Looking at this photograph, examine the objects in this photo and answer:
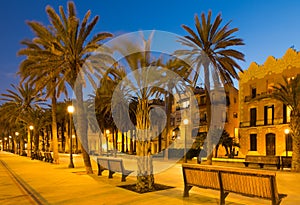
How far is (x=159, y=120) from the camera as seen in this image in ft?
132

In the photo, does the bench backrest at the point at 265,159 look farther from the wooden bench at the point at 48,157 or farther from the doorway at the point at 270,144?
the wooden bench at the point at 48,157

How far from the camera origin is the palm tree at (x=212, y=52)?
21.4 meters

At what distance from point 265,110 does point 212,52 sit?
18303 millimetres

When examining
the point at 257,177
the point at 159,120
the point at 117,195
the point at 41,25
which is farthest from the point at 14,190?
the point at 159,120

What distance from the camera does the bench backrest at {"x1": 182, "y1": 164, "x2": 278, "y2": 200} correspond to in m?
7.31

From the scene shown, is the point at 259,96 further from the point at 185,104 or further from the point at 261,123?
the point at 185,104

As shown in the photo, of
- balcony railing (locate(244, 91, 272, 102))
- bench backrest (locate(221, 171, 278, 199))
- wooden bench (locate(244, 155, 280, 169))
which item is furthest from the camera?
balcony railing (locate(244, 91, 272, 102))

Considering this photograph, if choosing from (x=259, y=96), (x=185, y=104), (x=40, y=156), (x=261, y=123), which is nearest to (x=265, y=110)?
(x=261, y=123)

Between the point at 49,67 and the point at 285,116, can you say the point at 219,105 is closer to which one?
the point at 285,116

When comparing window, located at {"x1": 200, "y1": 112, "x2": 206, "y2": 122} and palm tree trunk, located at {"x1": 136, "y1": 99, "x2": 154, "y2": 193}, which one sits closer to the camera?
palm tree trunk, located at {"x1": 136, "y1": 99, "x2": 154, "y2": 193}

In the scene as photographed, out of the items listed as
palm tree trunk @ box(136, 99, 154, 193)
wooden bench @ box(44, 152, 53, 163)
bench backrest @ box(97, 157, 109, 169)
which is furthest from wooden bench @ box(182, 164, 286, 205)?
wooden bench @ box(44, 152, 53, 163)

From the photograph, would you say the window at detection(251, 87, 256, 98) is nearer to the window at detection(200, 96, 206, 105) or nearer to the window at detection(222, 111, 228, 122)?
the window at detection(222, 111, 228, 122)

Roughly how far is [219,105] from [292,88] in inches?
1157

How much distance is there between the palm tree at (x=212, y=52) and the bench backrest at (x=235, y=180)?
12.3 metres
